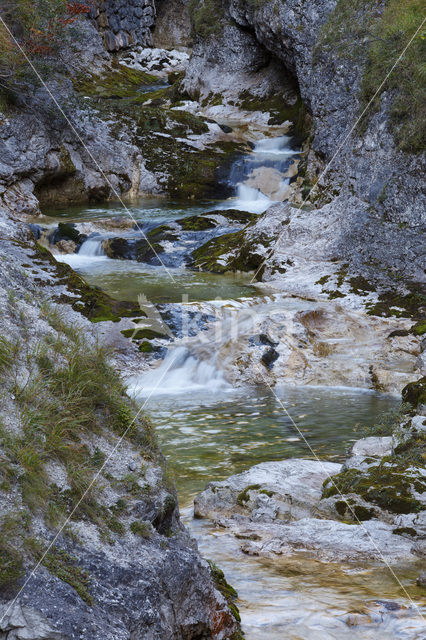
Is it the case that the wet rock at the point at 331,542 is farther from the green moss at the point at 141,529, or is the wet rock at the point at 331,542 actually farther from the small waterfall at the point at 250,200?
the small waterfall at the point at 250,200

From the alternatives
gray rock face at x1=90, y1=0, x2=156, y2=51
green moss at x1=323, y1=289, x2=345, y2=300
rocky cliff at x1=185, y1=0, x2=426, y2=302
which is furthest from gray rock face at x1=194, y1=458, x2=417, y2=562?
gray rock face at x1=90, y1=0, x2=156, y2=51

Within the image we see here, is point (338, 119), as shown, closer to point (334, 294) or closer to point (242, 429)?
point (334, 294)

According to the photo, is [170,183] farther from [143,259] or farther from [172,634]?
[172,634]

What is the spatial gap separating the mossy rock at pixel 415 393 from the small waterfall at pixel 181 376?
299 cm

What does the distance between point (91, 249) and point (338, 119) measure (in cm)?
740

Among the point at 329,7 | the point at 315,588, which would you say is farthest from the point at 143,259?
the point at 315,588

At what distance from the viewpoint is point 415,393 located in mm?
8180

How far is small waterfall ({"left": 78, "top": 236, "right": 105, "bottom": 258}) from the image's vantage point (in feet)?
53.3

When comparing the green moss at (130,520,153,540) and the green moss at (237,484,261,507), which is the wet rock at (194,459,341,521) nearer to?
the green moss at (237,484,261,507)

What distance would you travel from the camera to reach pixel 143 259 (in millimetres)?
15914

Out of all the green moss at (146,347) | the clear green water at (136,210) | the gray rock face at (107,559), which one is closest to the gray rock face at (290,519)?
the gray rock face at (107,559)

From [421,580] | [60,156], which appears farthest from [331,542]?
[60,156]

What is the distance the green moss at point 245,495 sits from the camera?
5469 mm

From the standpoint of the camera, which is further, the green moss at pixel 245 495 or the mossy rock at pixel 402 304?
the mossy rock at pixel 402 304
